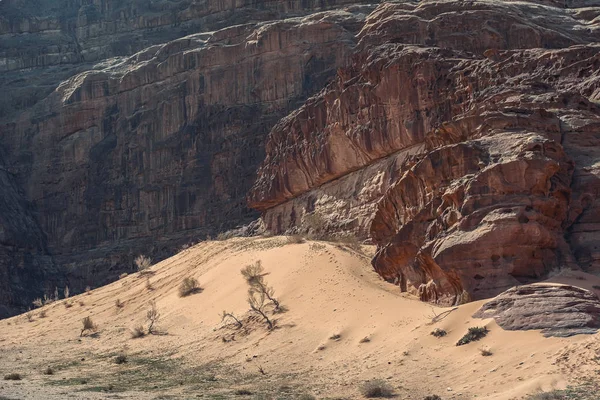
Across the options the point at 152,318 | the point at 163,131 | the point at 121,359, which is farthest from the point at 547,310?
the point at 163,131

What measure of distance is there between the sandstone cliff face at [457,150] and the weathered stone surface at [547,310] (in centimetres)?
173

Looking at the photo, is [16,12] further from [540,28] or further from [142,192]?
[540,28]

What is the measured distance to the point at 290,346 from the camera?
3173 cm

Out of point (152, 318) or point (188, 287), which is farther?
point (188, 287)

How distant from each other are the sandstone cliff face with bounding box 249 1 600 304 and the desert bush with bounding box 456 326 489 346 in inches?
107

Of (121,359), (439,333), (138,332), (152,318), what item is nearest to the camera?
(439,333)

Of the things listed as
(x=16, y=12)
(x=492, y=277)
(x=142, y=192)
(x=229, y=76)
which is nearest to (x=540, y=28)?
(x=229, y=76)

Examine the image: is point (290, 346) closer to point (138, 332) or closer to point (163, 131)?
point (138, 332)

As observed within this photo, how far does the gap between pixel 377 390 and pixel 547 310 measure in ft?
16.7

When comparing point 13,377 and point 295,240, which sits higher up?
point 295,240

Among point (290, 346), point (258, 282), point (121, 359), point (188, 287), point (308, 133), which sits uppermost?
point (308, 133)

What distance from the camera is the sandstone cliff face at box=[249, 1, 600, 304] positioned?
2948 cm

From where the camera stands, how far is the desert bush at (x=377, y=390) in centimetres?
2373

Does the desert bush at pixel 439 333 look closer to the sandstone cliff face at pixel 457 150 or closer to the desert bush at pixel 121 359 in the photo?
the sandstone cliff face at pixel 457 150
